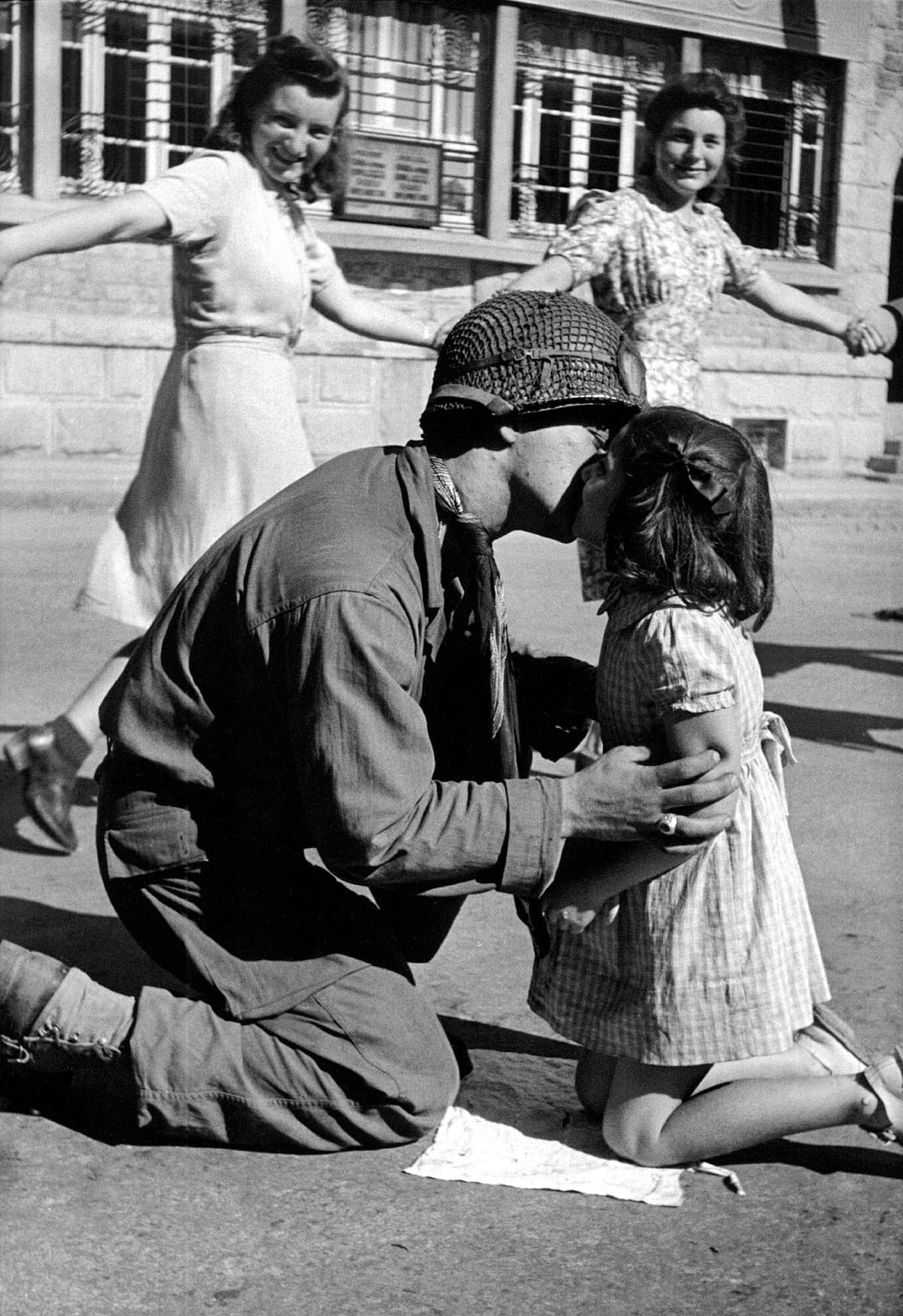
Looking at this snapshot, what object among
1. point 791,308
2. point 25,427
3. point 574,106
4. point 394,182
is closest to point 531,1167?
point 791,308

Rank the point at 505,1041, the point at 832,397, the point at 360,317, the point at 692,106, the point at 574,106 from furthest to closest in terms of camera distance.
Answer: the point at 832,397, the point at 574,106, the point at 692,106, the point at 360,317, the point at 505,1041

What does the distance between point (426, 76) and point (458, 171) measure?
897 millimetres

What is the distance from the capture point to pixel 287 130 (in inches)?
182

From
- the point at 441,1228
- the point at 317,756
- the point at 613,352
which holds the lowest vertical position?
the point at 441,1228

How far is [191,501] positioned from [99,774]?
173 centimetres

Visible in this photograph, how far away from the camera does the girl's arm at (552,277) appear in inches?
199

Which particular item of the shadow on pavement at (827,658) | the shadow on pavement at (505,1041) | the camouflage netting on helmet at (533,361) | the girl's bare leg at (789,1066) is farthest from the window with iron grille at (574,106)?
the girl's bare leg at (789,1066)

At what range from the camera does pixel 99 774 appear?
10.0 feet

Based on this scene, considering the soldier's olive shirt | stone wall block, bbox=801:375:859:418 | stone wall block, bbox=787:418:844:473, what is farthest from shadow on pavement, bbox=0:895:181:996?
stone wall block, bbox=801:375:859:418

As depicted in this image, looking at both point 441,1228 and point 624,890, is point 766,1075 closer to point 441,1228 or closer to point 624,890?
point 624,890

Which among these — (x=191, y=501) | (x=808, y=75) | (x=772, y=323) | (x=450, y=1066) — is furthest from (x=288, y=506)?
(x=808, y=75)

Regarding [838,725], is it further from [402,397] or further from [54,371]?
[402,397]

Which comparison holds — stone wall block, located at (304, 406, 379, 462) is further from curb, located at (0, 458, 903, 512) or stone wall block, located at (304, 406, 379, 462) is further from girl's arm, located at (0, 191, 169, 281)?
girl's arm, located at (0, 191, 169, 281)

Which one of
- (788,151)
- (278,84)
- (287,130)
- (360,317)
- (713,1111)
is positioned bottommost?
(713,1111)
